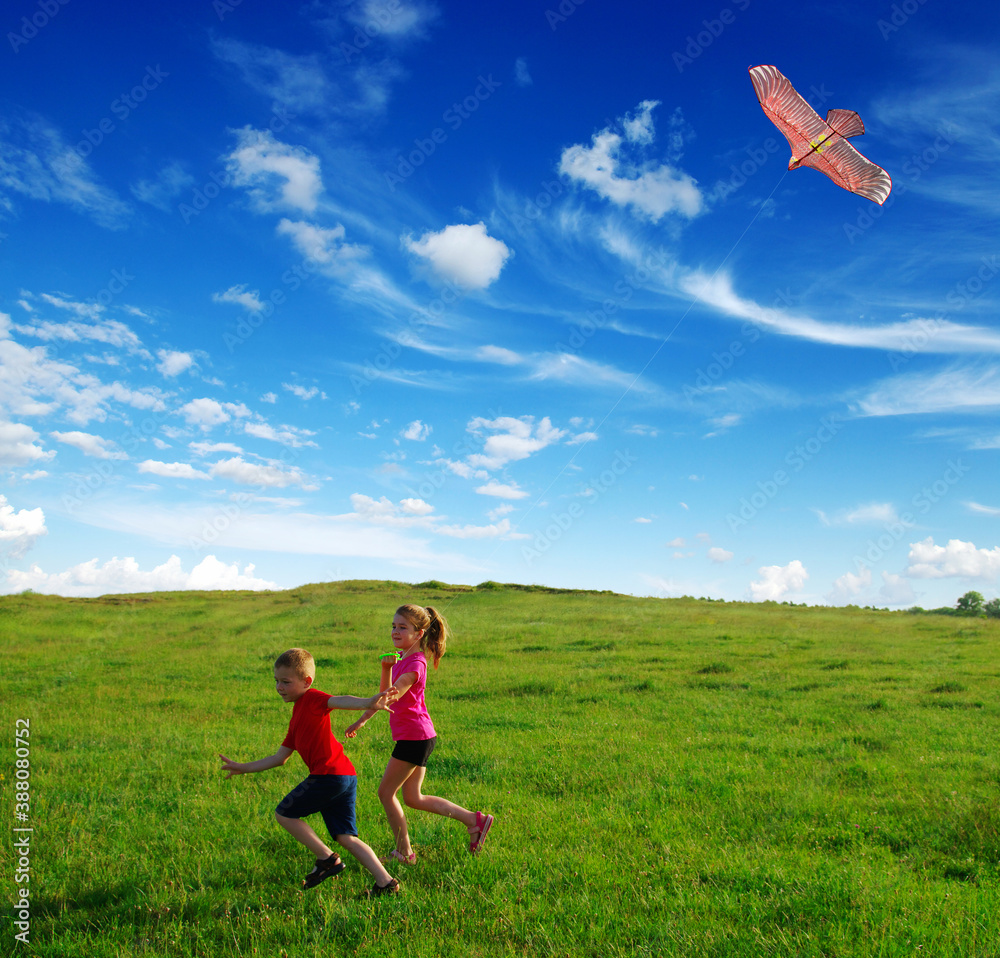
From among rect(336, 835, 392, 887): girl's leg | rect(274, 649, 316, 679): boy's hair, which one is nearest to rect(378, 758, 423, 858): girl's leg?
rect(336, 835, 392, 887): girl's leg

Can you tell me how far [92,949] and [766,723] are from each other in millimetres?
12020

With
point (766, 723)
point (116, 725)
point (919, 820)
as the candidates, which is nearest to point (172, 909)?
point (919, 820)

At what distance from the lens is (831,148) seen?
1125 cm

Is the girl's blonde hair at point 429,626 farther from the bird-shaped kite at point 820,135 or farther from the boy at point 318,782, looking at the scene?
the bird-shaped kite at point 820,135

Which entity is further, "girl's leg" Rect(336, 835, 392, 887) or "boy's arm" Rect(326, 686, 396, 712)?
"girl's leg" Rect(336, 835, 392, 887)

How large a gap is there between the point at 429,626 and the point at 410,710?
81 centimetres

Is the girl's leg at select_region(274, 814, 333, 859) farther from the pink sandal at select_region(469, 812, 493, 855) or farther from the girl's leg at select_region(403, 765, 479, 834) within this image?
the pink sandal at select_region(469, 812, 493, 855)

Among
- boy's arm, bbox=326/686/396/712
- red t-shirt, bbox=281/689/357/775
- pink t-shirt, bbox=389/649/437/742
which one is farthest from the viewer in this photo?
pink t-shirt, bbox=389/649/437/742

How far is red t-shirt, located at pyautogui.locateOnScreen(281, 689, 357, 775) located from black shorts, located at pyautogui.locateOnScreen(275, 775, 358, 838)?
80mm

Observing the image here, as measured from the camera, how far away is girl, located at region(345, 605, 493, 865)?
6.16m

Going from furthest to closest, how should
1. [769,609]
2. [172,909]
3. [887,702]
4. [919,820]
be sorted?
[769,609], [887,702], [919,820], [172,909]

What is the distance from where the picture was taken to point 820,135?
11.1 m

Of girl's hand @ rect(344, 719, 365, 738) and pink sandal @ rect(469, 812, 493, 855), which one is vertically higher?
girl's hand @ rect(344, 719, 365, 738)

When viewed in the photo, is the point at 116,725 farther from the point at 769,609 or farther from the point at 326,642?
the point at 769,609
